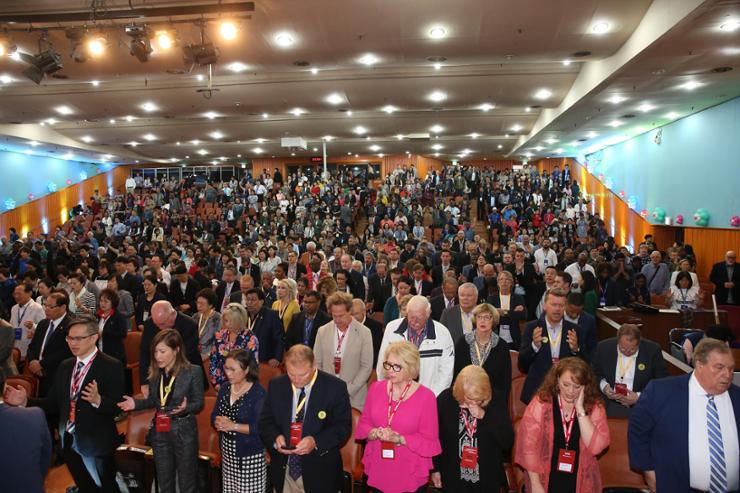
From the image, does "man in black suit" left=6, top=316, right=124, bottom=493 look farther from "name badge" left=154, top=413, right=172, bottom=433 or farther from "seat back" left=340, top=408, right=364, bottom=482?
"seat back" left=340, top=408, right=364, bottom=482

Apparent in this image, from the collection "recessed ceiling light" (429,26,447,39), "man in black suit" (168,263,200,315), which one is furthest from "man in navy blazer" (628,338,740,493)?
"recessed ceiling light" (429,26,447,39)

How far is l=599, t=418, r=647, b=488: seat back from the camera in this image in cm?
338

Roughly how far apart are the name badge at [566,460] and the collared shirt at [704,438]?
1.88 ft

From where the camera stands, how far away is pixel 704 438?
2697 mm

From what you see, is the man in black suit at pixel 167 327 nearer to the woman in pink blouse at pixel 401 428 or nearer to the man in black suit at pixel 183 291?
the woman in pink blouse at pixel 401 428

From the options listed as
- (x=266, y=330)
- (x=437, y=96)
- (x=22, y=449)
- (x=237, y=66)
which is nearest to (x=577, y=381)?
(x=22, y=449)

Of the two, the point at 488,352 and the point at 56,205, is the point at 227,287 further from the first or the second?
the point at 56,205

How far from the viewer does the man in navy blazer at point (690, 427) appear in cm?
266

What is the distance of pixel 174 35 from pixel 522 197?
50.2 ft

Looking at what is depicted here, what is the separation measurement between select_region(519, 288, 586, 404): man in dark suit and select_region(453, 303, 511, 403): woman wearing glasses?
0.23 m

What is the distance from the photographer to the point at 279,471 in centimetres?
309

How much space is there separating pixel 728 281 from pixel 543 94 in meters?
6.37

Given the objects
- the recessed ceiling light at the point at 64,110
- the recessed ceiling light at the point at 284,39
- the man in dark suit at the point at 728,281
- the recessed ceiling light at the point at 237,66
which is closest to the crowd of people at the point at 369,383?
the man in dark suit at the point at 728,281

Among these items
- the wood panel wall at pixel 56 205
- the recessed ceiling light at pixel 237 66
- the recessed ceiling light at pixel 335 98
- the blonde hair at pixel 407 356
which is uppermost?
the recessed ceiling light at pixel 335 98
